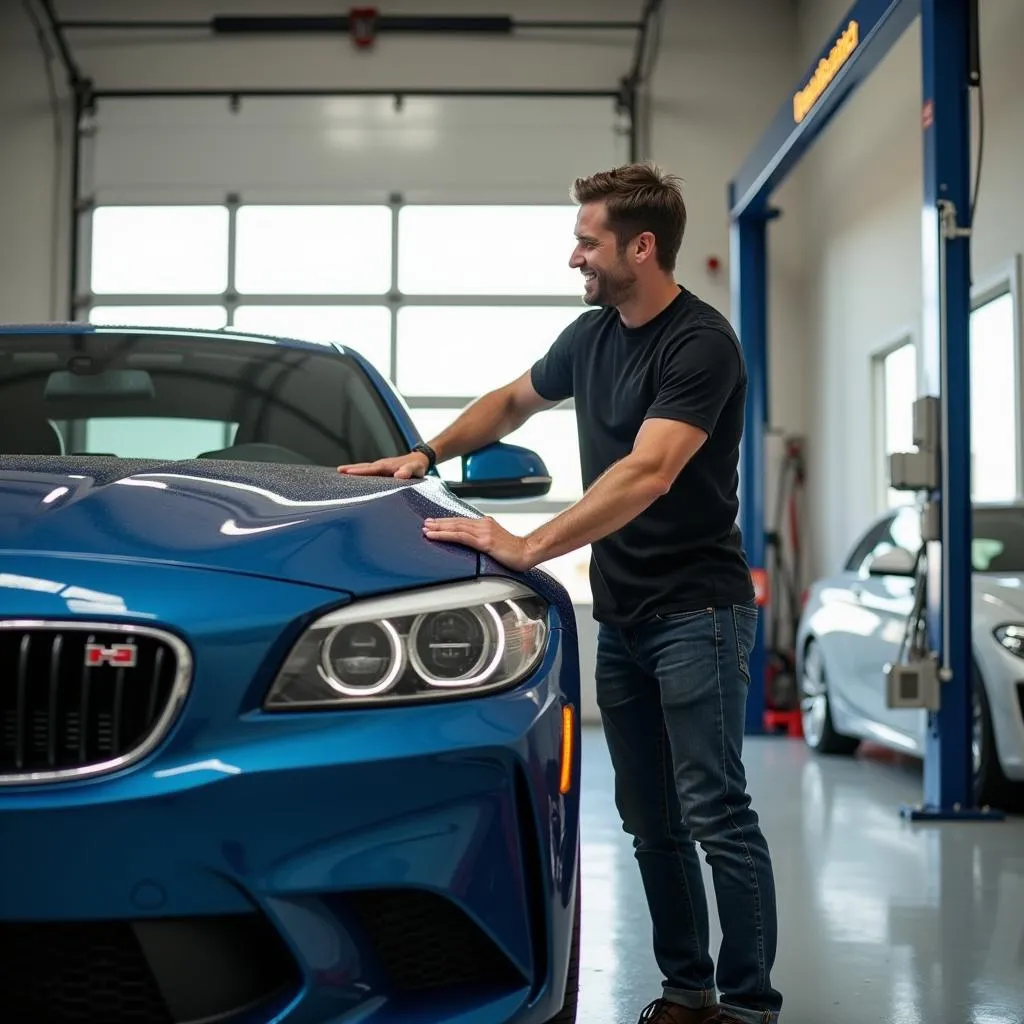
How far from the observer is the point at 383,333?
11172mm

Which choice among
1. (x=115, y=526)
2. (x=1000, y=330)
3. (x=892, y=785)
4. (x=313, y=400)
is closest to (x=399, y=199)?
(x=1000, y=330)

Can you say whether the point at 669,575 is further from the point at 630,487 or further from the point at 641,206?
the point at 641,206

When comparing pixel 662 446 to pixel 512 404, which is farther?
pixel 512 404

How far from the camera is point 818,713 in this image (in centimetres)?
773

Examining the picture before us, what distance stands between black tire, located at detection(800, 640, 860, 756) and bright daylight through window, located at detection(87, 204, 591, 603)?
331cm

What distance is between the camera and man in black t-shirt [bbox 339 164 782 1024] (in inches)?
91.8

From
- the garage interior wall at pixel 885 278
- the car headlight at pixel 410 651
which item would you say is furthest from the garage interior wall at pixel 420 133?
the car headlight at pixel 410 651

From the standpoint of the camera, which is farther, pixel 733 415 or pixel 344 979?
pixel 733 415

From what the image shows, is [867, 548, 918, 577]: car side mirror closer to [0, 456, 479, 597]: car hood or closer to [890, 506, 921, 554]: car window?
[890, 506, 921, 554]: car window

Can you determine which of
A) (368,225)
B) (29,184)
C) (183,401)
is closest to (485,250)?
(368,225)

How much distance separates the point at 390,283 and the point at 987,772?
268 inches

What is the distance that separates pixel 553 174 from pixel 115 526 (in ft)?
32.6

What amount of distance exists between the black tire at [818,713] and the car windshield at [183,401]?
5098 millimetres

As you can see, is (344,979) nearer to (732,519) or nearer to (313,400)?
(732,519)
